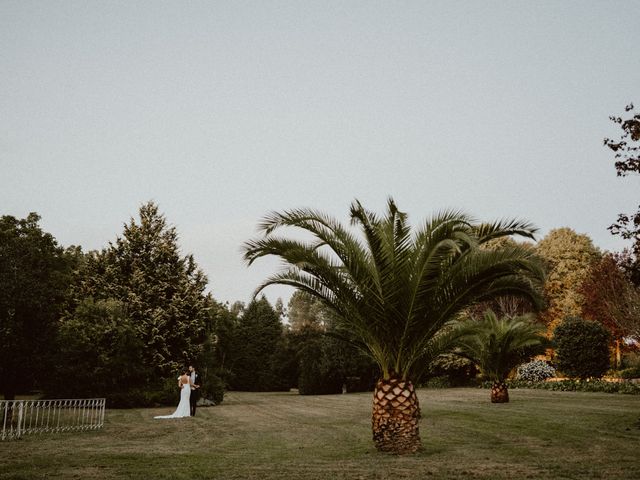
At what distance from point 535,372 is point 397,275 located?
29.3 meters

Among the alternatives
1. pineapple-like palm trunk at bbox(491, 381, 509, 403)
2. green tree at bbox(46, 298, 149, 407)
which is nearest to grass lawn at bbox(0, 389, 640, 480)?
pineapple-like palm trunk at bbox(491, 381, 509, 403)

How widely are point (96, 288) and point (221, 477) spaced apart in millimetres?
22974

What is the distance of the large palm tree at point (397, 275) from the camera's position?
1015cm

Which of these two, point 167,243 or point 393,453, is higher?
point 167,243

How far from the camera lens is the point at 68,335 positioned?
76.9 ft

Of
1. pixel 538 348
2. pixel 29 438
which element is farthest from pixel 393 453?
pixel 538 348

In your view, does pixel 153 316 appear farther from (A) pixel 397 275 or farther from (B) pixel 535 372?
(B) pixel 535 372

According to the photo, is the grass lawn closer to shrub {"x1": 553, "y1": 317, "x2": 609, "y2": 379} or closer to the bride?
the bride

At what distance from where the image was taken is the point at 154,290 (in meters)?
28.3

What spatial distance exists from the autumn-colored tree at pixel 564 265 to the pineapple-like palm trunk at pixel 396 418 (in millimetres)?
42412

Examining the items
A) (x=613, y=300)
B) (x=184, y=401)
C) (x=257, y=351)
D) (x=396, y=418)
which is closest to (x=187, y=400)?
(x=184, y=401)

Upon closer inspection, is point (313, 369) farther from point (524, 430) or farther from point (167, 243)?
point (524, 430)

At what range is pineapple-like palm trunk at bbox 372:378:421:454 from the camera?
10.1 metres

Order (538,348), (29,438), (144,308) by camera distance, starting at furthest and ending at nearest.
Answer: (538,348), (144,308), (29,438)
